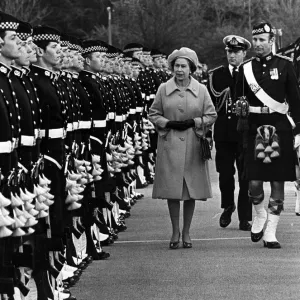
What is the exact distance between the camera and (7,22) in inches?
372

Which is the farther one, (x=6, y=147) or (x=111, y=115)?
(x=111, y=115)

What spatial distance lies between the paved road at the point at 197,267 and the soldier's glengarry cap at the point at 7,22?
241 centimetres

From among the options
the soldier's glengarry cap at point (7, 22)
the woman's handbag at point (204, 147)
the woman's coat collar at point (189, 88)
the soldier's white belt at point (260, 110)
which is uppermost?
the soldier's glengarry cap at point (7, 22)

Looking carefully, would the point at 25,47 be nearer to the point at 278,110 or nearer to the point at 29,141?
the point at 29,141

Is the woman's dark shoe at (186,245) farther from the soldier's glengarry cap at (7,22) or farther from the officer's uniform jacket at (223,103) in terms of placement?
the soldier's glengarry cap at (7,22)

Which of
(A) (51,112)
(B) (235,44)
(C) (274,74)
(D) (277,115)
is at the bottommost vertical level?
(D) (277,115)

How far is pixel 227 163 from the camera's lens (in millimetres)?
Answer: 15969

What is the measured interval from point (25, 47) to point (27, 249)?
4.54ft

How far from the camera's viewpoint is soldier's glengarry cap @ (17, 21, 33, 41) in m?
9.75

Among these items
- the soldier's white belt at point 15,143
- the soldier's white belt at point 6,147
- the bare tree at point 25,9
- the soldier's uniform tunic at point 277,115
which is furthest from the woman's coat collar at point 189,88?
the bare tree at point 25,9

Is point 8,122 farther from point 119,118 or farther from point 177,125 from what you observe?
point 119,118

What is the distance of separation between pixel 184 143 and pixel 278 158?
3.23ft

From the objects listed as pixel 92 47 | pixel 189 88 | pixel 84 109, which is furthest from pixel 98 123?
pixel 189 88

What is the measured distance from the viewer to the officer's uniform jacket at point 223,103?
1588cm
